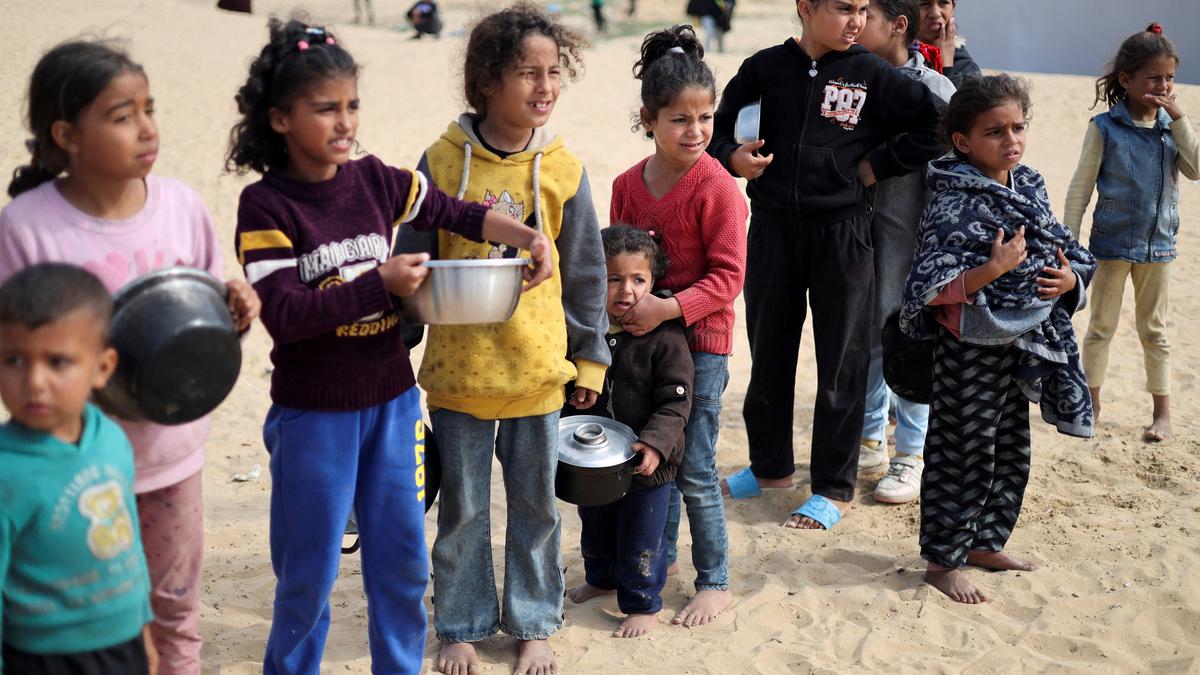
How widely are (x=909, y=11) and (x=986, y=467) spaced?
6.77ft

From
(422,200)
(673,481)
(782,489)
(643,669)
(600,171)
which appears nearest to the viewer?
(422,200)

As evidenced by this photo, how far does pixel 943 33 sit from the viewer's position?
17.1ft

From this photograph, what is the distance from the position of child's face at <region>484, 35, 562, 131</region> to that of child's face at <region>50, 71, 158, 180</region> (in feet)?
3.46

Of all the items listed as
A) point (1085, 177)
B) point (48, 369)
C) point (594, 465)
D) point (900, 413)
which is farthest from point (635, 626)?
point (1085, 177)

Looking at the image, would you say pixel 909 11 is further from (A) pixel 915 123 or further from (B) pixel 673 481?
(B) pixel 673 481

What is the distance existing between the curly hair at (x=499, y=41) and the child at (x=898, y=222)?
196 cm

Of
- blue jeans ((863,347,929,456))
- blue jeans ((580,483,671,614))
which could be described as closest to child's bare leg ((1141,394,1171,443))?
blue jeans ((863,347,929,456))

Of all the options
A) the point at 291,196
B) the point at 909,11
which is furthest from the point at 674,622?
the point at 909,11

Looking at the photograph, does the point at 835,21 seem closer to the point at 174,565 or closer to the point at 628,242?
the point at 628,242

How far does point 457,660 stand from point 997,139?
98.8 inches

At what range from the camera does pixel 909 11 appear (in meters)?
4.84

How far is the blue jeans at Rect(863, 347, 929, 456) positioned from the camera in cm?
509

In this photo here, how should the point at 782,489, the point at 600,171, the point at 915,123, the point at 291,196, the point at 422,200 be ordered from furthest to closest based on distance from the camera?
the point at 600,171 → the point at 782,489 → the point at 915,123 → the point at 422,200 → the point at 291,196

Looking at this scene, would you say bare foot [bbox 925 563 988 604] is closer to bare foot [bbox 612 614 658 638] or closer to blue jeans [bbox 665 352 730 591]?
blue jeans [bbox 665 352 730 591]
